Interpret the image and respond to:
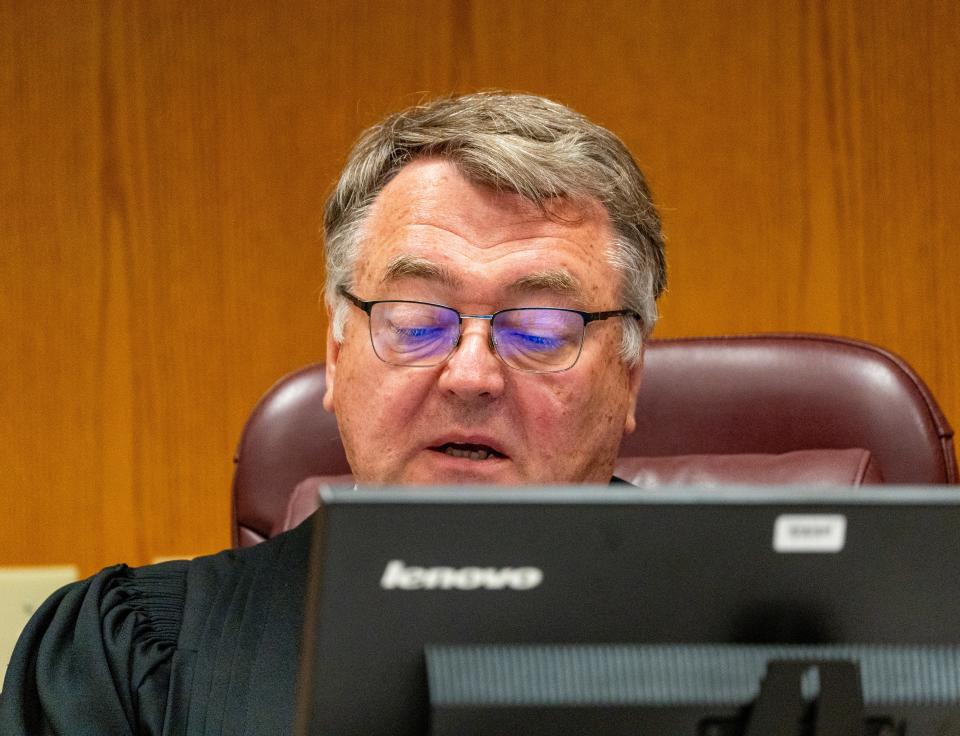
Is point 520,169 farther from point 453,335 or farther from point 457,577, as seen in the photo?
point 457,577

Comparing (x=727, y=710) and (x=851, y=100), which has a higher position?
(x=851, y=100)

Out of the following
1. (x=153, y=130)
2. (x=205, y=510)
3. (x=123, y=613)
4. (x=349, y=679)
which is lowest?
(x=205, y=510)

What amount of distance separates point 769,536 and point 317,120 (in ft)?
6.82

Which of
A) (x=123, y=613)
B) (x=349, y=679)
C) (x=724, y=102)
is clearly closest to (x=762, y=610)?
(x=349, y=679)

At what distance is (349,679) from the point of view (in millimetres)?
649

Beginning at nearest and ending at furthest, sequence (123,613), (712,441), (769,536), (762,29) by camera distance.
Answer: (769,536)
(123,613)
(712,441)
(762,29)

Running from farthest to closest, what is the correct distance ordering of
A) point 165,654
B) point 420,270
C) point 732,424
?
Answer: 1. point 732,424
2. point 420,270
3. point 165,654

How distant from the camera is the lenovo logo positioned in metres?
0.63

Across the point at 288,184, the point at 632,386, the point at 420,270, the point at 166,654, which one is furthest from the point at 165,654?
the point at 288,184

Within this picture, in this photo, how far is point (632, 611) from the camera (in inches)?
25.7

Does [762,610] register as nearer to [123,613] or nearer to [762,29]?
[123,613]

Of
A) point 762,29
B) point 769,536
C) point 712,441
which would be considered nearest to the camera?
point 769,536

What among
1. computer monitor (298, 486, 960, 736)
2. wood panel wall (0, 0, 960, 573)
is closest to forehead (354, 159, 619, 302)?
computer monitor (298, 486, 960, 736)

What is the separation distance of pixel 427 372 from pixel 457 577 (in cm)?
79
